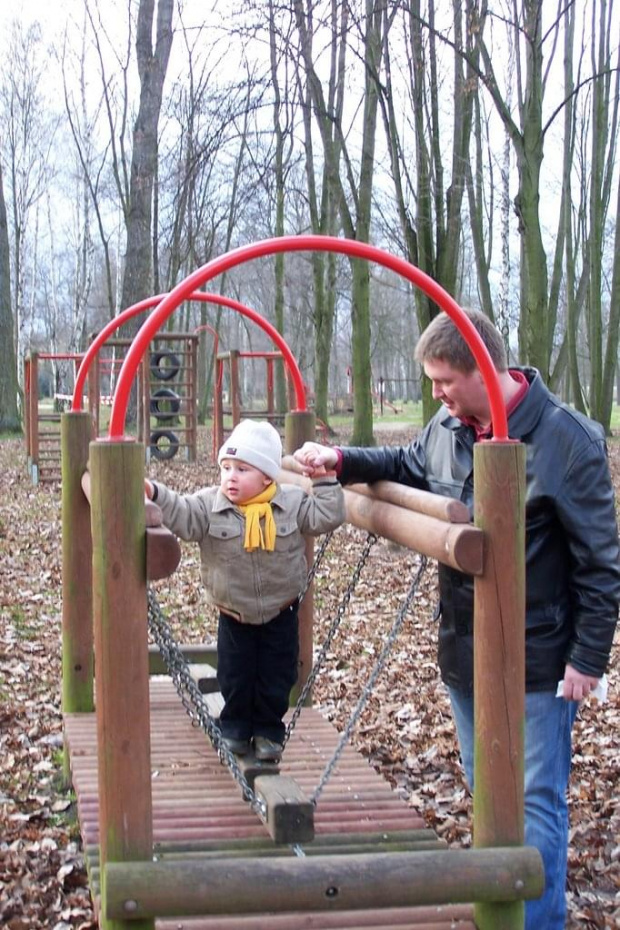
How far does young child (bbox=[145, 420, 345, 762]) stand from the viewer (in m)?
3.61

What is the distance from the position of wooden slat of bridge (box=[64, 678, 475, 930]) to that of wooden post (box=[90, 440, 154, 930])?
461 mm

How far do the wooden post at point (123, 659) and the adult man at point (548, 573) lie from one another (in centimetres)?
92

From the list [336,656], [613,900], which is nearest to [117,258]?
[336,656]

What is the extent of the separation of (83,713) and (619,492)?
1048 centimetres

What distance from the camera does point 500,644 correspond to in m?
2.74

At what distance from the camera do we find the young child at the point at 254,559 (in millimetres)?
3613

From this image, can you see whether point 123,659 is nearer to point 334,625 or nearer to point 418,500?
point 418,500

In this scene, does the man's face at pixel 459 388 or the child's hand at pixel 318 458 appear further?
the child's hand at pixel 318 458

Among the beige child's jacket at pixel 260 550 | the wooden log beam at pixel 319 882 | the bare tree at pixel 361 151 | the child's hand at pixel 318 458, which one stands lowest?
the wooden log beam at pixel 319 882

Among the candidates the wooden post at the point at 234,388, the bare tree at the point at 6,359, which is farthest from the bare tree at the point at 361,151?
the bare tree at the point at 6,359

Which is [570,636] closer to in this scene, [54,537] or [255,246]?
[255,246]

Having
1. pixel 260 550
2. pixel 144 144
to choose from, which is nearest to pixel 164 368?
pixel 144 144

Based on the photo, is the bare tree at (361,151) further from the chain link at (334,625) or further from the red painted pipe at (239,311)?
the chain link at (334,625)

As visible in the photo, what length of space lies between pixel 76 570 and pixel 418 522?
7.62 feet
